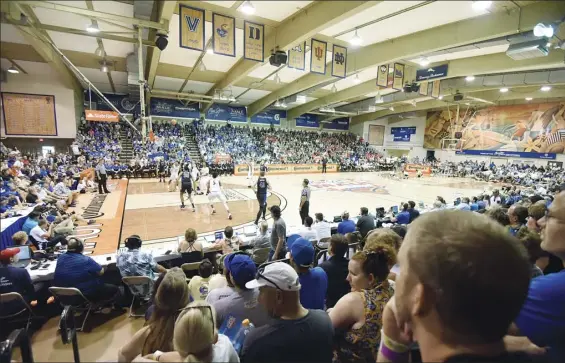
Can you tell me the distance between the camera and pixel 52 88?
1178 mm

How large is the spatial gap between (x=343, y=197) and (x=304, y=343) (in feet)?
39.6

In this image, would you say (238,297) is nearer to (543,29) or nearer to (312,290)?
(312,290)

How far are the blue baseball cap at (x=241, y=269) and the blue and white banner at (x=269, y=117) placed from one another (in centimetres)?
2605

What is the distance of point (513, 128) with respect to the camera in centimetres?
2573

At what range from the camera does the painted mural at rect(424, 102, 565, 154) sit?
23500 mm

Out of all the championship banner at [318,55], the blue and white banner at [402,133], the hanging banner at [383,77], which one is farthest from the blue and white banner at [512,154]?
the championship banner at [318,55]

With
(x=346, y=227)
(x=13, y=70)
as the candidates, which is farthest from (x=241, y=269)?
(x=346, y=227)

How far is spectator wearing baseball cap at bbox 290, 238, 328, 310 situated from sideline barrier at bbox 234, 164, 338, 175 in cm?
1974

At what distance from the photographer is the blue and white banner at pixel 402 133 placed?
34.0m

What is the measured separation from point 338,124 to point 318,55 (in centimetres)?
2723

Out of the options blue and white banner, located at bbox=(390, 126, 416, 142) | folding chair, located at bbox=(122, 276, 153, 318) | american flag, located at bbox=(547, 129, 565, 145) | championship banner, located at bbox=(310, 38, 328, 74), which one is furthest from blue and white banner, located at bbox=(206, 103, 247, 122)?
american flag, located at bbox=(547, 129, 565, 145)

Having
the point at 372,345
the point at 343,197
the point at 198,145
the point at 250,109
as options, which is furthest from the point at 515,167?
the point at 372,345

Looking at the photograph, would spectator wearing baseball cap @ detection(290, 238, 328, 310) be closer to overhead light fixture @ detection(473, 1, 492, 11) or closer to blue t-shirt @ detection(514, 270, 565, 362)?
blue t-shirt @ detection(514, 270, 565, 362)

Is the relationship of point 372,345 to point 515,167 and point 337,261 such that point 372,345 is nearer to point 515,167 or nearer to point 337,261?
point 337,261
